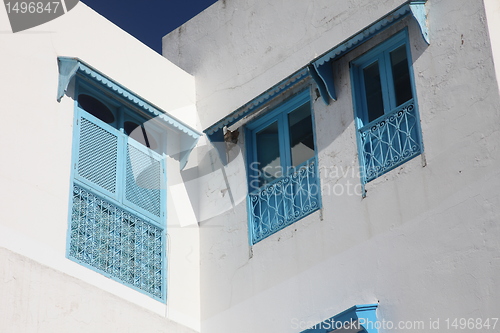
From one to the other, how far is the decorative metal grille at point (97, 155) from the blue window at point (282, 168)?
56.0 inches

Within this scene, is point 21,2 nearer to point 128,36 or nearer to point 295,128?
point 128,36

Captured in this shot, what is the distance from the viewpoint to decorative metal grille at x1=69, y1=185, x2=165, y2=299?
7.59 m

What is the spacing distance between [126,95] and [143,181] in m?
0.87

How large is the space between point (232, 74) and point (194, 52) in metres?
0.82

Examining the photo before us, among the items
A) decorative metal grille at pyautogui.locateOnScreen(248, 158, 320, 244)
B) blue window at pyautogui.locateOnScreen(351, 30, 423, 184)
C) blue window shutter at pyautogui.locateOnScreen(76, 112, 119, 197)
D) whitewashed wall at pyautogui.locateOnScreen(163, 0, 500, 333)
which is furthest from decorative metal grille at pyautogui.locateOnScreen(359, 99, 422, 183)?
blue window shutter at pyautogui.locateOnScreen(76, 112, 119, 197)

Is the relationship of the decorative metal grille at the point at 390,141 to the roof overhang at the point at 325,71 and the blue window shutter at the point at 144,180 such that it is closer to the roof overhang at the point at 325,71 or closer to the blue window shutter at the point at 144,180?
the roof overhang at the point at 325,71

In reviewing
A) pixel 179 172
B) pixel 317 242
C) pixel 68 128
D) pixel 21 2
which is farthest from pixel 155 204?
pixel 21 2

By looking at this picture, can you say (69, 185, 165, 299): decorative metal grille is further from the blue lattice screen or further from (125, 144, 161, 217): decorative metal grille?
(125, 144, 161, 217): decorative metal grille

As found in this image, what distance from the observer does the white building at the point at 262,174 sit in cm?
689

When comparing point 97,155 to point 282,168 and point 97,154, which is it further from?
point 282,168

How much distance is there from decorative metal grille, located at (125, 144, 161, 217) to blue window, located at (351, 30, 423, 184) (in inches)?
86.1

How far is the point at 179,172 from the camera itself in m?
9.15

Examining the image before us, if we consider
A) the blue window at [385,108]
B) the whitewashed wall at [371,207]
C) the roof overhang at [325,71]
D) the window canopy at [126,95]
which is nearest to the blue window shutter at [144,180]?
the window canopy at [126,95]

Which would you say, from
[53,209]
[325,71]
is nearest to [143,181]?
[53,209]
